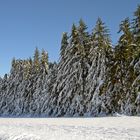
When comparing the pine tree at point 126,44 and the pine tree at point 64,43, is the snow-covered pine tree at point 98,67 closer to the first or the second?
the pine tree at point 126,44

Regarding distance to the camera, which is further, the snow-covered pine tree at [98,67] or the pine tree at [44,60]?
the pine tree at [44,60]

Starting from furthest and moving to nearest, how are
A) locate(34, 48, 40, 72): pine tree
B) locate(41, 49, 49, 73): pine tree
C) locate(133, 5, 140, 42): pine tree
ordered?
locate(34, 48, 40, 72): pine tree < locate(41, 49, 49, 73): pine tree < locate(133, 5, 140, 42): pine tree

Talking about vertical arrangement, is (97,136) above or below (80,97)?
below

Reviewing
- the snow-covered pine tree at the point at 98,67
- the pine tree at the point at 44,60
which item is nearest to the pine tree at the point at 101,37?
the snow-covered pine tree at the point at 98,67

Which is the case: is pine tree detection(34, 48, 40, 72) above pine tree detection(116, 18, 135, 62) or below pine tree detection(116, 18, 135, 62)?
above

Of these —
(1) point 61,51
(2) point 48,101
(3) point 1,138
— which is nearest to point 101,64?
(1) point 61,51

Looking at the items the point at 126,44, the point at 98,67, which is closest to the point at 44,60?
the point at 98,67

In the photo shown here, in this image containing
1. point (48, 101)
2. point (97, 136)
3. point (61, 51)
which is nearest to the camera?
point (97, 136)

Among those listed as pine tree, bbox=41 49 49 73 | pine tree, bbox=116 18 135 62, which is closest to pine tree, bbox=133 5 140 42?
pine tree, bbox=116 18 135 62

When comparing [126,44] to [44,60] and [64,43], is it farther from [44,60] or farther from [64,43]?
[44,60]

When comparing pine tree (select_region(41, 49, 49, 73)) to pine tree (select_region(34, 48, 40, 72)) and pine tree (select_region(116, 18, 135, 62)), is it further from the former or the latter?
pine tree (select_region(116, 18, 135, 62))

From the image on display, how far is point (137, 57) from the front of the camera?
34062 millimetres

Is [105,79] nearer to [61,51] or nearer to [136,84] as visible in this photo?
[136,84]

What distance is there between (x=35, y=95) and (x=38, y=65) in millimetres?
5539
